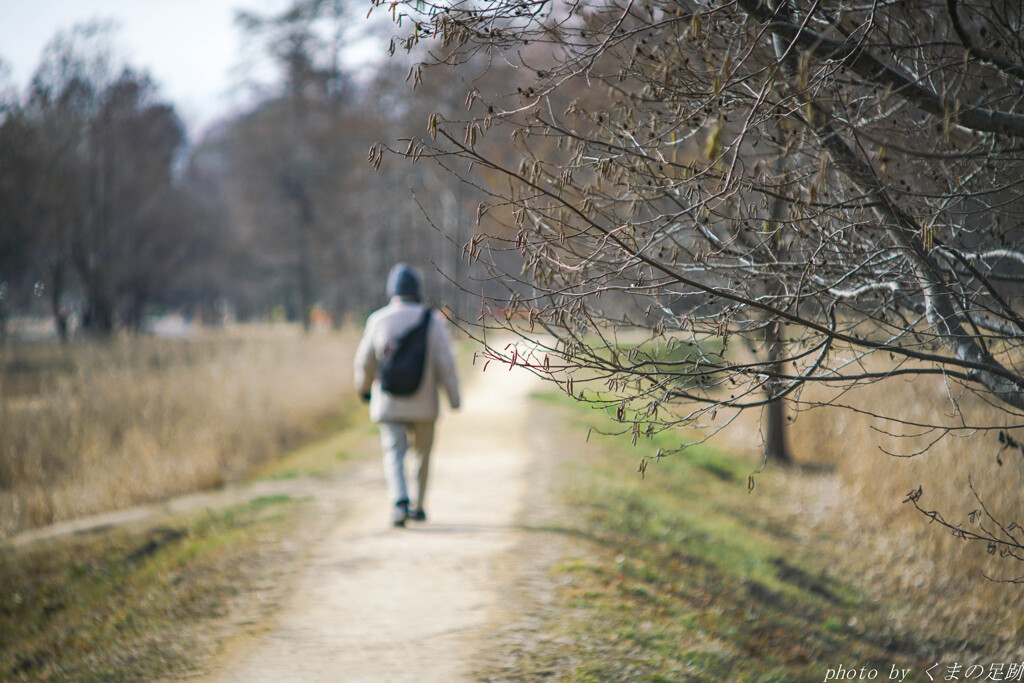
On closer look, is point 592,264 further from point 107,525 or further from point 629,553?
point 107,525

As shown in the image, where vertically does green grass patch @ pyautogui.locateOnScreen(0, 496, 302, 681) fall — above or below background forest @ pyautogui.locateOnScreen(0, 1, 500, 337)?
A: below

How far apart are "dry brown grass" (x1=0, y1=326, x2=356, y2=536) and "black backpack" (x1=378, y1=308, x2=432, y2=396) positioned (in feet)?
14.7

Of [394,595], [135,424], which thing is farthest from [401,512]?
[135,424]

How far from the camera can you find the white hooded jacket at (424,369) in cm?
623

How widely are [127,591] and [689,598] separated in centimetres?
446

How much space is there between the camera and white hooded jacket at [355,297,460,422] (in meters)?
6.23

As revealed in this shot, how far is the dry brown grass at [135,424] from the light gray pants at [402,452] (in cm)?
420

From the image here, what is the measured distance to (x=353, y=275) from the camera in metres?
31.0

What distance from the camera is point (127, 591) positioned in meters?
6.05

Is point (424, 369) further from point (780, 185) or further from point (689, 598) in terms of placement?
point (780, 185)

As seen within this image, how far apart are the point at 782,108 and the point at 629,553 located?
175 inches

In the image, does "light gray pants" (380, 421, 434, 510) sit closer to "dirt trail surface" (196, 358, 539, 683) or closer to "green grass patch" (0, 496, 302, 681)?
"dirt trail surface" (196, 358, 539, 683)

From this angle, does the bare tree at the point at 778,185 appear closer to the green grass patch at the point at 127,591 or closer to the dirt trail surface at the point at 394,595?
the dirt trail surface at the point at 394,595

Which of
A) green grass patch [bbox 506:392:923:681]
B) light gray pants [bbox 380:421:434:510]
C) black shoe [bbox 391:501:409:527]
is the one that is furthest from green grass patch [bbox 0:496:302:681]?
green grass patch [bbox 506:392:923:681]
